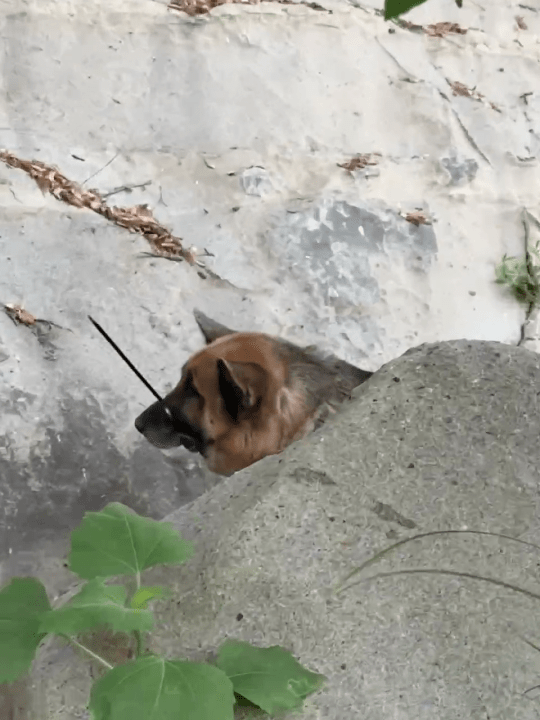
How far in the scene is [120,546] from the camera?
79cm

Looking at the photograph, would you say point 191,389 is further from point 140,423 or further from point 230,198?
point 230,198

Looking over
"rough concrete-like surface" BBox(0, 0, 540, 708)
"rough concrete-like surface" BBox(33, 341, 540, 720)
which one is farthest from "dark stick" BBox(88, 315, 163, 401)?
"rough concrete-like surface" BBox(33, 341, 540, 720)

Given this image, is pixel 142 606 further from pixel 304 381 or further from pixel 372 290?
pixel 372 290

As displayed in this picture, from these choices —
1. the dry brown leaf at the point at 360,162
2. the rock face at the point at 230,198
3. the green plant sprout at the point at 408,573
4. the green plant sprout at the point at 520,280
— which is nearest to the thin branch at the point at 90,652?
the green plant sprout at the point at 408,573

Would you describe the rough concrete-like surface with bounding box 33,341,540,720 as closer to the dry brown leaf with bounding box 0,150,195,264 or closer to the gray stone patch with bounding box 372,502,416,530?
the gray stone patch with bounding box 372,502,416,530

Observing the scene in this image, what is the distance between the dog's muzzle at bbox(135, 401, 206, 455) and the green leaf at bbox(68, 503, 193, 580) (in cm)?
80

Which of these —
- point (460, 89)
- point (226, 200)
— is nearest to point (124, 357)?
point (226, 200)

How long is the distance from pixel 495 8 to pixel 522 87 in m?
0.27

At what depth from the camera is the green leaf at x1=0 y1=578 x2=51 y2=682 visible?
70 centimetres

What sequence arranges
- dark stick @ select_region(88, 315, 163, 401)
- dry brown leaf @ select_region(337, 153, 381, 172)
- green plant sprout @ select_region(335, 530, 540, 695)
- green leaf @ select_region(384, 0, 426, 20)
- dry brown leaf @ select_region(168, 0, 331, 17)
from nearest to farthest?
1. green leaf @ select_region(384, 0, 426, 20)
2. green plant sprout @ select_region(335, 530, 540, 695)
3. dark stick @ select_region(88, 315, 163, 401)
4. dry brown leaf @ select_region(168, 0, 331, 17)
5. dry brown leaf @ select_region(337, 153, 381, 172)

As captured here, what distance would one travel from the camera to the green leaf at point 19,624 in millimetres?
703

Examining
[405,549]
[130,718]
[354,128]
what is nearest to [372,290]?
[354,128]

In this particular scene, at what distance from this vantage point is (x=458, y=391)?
103 cm

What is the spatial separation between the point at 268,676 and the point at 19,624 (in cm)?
25
